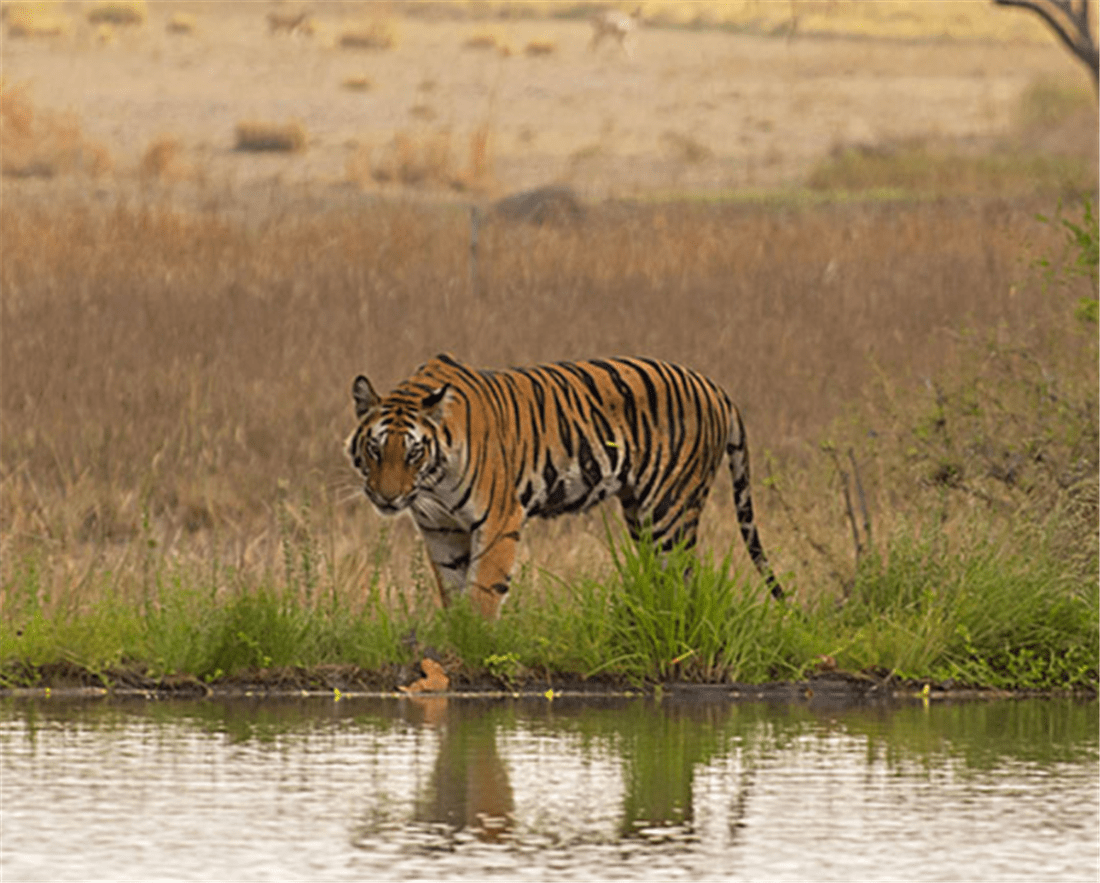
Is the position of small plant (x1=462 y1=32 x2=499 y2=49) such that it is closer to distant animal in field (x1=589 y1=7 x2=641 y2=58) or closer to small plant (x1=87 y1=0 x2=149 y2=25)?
distant animal in field (x1=589 y1=7 x2=641 y2=58)

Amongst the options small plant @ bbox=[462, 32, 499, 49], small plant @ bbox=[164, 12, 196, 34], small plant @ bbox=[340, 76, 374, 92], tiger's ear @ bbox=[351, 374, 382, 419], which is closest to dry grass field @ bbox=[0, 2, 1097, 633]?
tiger's ear @ bbox=[351, 374, 382, 419]

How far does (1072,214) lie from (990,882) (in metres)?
23.9

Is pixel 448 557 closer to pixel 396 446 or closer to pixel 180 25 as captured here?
pixel 396 446

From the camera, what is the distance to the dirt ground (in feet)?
206

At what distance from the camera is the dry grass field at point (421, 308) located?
55.0 ft

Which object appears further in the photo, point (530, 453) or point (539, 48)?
point (539, 48)

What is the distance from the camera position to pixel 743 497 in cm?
1477

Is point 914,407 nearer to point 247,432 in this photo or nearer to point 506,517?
point 506,517

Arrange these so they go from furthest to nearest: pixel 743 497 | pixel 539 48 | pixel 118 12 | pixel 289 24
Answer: pixel 539 48
pixel 118 12
pixel 289 24
pixel 743 497

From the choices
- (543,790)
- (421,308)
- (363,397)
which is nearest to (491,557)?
(363,397)

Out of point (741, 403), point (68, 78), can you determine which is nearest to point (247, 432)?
point (741, 403)

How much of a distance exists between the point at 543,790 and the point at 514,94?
222 feet

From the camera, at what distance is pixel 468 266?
1194 inches

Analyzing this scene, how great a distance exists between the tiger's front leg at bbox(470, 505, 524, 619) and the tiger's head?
45 cm
